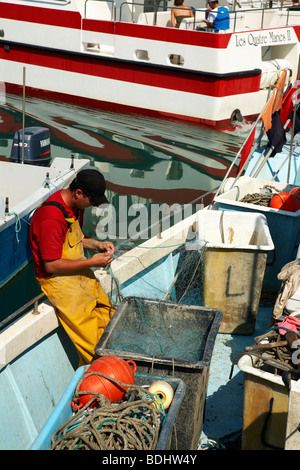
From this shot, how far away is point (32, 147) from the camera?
28.7 ft

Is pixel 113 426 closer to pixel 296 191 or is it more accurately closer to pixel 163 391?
pixel 163 391

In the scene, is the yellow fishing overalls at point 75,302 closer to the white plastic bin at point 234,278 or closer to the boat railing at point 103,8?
the white plastic bin at point 234,278

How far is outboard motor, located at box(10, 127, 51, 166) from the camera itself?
8.73m

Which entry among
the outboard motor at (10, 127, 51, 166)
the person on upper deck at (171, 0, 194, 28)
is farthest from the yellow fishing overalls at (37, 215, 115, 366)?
the person on upper deck at (171, 0, 194, 28)

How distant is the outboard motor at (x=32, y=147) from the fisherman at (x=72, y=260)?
195 inches

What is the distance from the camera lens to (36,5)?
14.7 meters

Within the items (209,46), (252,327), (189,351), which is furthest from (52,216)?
(209,46)

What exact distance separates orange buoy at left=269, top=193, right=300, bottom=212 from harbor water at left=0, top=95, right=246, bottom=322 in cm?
370

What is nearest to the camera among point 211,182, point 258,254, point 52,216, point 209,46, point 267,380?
Answer: point 267,380

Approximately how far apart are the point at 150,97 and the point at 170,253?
31.3ft

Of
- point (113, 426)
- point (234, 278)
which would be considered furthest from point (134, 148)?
point (113, 426)

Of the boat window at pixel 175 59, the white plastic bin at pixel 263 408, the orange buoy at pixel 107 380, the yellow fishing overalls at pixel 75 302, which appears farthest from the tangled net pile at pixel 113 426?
the boat window at pixel 175 59

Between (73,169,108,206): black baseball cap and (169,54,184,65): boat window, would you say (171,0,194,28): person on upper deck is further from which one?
(73,169,108,206): black baseball cap
